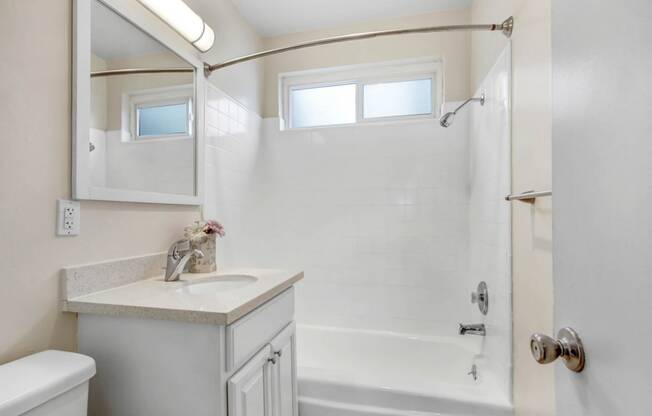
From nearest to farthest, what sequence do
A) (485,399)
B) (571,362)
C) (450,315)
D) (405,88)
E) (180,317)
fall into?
(571,362), (180,317), (485,399), (450,315), (405,88)

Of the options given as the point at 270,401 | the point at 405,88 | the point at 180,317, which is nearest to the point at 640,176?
the point at 180,317

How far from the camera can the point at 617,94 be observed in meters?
0.42

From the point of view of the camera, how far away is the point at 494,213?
1688mm

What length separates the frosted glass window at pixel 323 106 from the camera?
2557 mm

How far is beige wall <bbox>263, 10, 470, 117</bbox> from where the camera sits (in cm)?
225

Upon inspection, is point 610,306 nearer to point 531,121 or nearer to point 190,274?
point 531,121

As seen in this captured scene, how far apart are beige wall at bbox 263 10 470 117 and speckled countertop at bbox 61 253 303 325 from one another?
1625 millimetres

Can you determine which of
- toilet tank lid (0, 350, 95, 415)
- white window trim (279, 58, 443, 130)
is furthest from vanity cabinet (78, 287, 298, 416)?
white window trim (279, 58, 443, 130)

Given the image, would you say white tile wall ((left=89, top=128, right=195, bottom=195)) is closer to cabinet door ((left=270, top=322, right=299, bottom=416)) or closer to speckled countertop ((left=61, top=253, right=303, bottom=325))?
speckled countertop ((left=61, top=253, right=303, bottom=325))

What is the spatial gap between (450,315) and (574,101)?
2001 millimetres

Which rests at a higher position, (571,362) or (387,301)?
(571,362)

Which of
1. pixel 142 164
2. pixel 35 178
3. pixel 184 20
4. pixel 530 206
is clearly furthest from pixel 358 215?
pixel 35 178

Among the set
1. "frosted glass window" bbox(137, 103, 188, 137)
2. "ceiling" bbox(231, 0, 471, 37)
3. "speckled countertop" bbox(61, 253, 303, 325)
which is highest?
"ceiling" bbox(231, 0, 471, 37)

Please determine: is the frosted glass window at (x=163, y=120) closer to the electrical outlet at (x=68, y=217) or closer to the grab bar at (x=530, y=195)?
the electrical outlet at (x=68, y=217)
